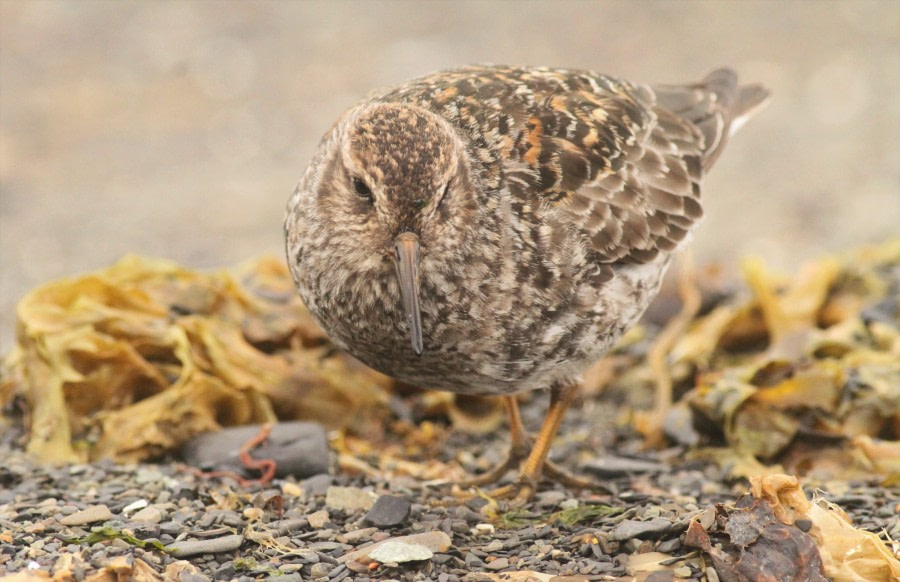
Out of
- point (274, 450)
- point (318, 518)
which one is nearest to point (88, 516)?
point (318, 518)

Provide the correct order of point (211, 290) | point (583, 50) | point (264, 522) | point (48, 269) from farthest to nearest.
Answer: point (583, 50), point (48, 269), point (211, 290), point (264, 522)

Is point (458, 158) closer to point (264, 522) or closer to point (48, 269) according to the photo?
point (264, 522)

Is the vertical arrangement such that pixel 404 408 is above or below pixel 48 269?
below

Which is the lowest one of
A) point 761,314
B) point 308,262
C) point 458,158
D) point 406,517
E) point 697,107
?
point 406,517

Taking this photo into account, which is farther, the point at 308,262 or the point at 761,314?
the point at 761,314

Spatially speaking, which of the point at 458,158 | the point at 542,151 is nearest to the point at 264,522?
the point at 458,158
